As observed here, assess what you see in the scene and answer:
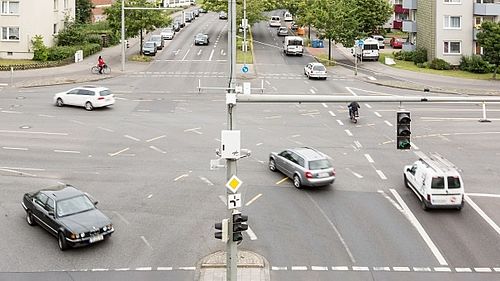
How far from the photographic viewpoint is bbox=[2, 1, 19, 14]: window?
223 feet

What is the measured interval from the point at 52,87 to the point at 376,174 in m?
33.0

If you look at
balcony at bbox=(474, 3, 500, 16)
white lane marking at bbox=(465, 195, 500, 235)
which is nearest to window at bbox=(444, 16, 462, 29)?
balcony at bbox=(474, 3, 500, 16)

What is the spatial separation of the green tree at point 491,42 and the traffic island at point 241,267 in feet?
160

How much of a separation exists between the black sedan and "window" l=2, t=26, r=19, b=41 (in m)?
48.2

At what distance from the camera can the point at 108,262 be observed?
21.6m

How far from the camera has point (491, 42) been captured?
6288cm

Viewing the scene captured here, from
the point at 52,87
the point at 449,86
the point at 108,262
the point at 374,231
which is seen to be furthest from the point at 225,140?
the point at 449,86

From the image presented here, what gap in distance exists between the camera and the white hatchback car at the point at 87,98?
45.0m

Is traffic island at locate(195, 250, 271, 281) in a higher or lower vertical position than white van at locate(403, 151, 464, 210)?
lower

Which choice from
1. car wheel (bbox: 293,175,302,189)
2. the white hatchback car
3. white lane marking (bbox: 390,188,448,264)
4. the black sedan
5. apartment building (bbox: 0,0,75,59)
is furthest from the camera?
apartment building (bbox: 0,0,75,59)

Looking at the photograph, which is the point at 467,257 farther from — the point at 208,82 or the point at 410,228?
the point at 208,82

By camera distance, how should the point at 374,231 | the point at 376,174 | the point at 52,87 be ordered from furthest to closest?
the point at 52,87 → the point at 376,174 → the point at 374,231

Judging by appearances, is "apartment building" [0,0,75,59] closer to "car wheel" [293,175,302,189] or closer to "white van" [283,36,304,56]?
"white van" [283,36,304,56]

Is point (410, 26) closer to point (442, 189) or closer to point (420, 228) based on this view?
point (442, 189)
